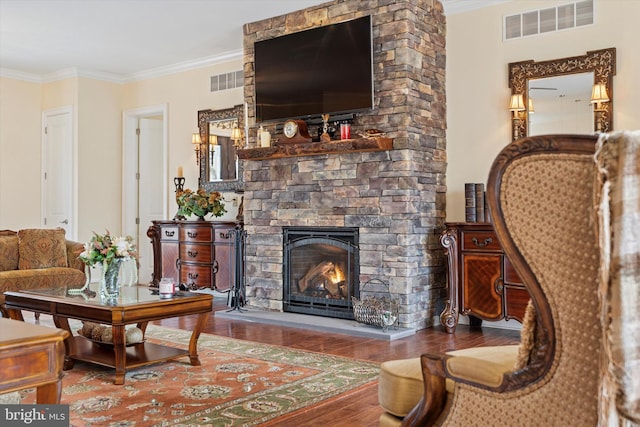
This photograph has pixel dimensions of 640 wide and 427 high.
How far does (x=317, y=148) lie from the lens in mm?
5355

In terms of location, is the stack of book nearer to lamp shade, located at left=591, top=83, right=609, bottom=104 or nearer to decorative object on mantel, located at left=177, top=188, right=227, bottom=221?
lamp shade, located at left=591, top=83, right=609, bottom=104

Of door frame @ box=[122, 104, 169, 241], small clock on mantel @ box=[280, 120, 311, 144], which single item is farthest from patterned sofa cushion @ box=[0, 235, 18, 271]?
small clock on mantel @ box=[280, 120, 311, 144]

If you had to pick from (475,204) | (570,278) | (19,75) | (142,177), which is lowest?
(570,278)

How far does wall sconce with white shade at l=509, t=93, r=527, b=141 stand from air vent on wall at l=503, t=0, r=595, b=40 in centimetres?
52

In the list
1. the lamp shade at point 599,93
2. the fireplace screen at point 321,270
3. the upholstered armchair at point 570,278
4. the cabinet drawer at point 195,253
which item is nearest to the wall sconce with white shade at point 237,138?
the cabinet drawer at point 195,253

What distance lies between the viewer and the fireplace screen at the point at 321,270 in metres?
5.39

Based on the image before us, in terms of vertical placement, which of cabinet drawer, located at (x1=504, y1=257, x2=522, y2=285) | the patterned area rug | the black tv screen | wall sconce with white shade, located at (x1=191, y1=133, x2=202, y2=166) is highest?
the black tv screen

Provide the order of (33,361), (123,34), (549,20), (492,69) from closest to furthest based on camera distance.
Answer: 1. (33,361)
2. (549,20)
3. (492,69)
4. (123,34)

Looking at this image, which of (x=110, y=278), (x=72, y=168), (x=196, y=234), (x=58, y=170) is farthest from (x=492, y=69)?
(x=58, y=170)

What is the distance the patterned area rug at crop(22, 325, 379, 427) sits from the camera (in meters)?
2.87

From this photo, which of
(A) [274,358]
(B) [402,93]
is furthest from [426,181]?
(A) [274,358]

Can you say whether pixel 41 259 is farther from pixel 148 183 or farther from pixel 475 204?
pixel 475 204

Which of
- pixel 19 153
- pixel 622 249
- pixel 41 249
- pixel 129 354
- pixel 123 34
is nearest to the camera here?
pixel 622 249

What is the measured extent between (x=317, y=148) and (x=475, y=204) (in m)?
1.38
